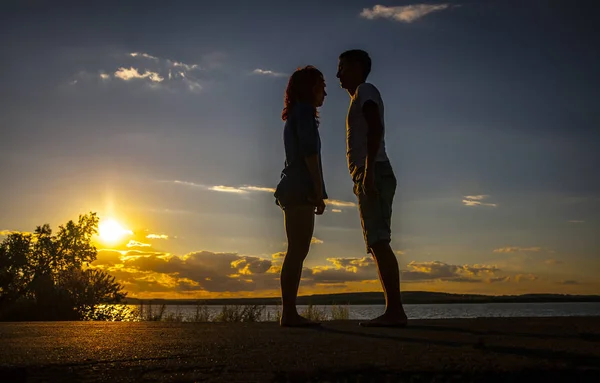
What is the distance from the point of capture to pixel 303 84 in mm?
6262

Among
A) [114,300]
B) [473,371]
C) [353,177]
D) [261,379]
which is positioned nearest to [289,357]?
[261,379]

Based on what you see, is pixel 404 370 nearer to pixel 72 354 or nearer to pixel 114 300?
pixel 72 354

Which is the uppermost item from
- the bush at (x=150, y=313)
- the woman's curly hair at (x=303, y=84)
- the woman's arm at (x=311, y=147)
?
the woman's curly hair at (x=303, y=84)

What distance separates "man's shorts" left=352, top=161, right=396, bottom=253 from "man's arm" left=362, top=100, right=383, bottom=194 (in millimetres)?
134

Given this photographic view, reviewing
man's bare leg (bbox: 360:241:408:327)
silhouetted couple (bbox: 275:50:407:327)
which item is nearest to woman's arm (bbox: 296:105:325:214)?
→ silhouetted couple (bbox: 275:50:407:327)

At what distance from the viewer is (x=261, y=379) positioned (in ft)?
9.03

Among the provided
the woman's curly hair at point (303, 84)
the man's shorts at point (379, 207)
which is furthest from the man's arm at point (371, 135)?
the woman's curly hair at point (303, 84)

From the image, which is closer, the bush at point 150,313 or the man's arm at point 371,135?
the man's arm at point 371,135

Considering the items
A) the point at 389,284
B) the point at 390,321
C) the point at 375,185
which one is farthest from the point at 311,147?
the point at 390,321

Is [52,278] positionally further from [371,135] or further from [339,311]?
[371,135]

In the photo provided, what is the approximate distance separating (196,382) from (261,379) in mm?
306

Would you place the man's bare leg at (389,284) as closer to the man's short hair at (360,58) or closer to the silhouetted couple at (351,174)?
the silhouetted couple at (351,174)

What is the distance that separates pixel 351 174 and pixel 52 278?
42.2ft

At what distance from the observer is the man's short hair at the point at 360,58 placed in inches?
237
